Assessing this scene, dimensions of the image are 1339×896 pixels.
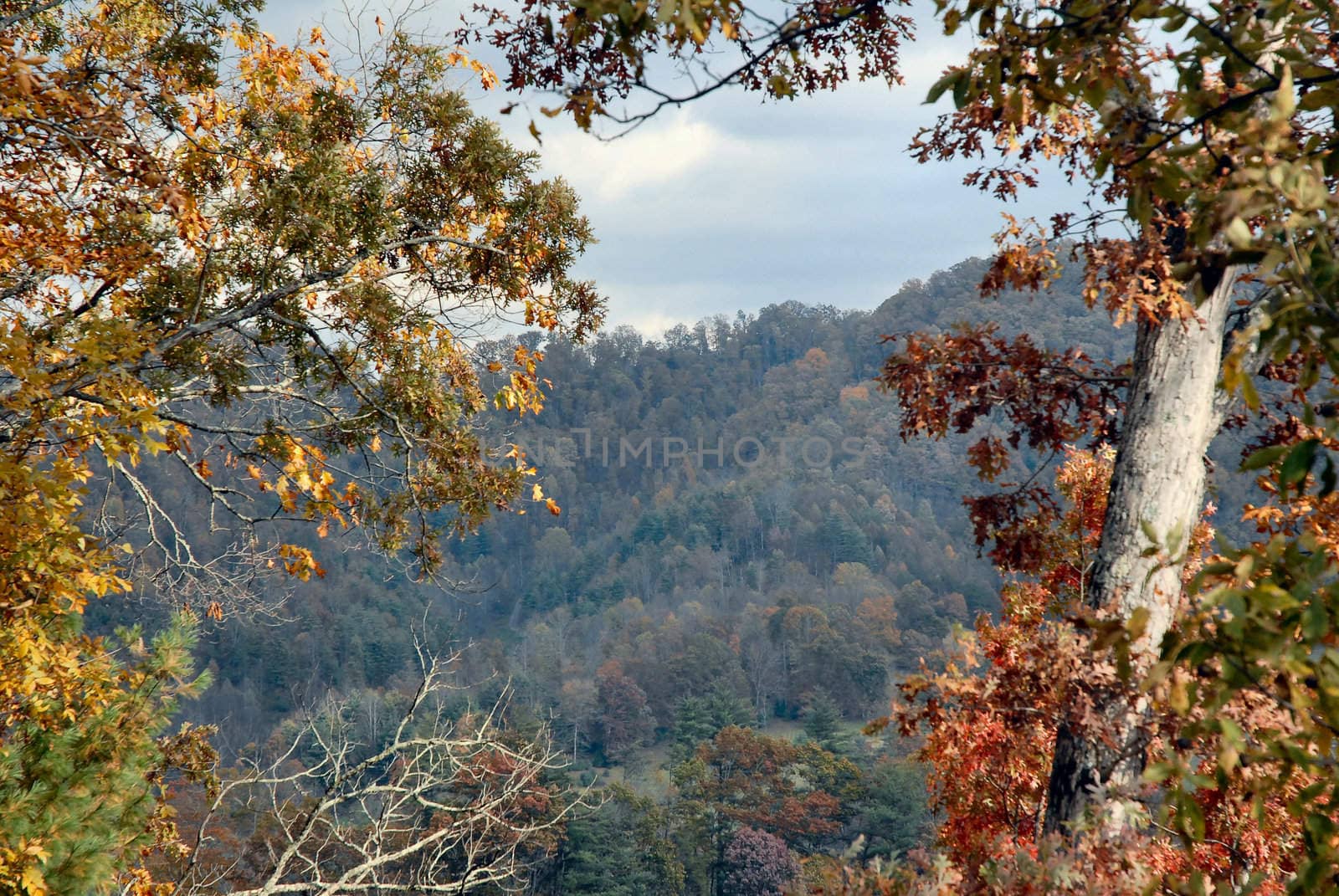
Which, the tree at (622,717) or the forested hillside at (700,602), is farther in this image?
the tree at (622,717)

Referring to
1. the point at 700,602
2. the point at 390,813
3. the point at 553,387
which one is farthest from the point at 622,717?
the point at 553,387

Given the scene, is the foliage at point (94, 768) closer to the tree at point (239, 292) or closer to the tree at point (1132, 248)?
the tree at point (239, 292)

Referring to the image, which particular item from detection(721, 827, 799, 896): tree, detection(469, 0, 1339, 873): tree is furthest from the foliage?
detection(721, 827, 799, 896): tree

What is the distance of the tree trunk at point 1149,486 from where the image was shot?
4.04m

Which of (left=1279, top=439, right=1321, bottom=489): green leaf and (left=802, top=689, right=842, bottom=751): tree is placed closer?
(left=1279, top=439, right=1321, bottom=489): green leaf

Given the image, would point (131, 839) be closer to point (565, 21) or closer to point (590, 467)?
point (565, 21)

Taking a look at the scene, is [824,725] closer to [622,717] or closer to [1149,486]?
[622,717]

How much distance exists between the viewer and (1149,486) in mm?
4191

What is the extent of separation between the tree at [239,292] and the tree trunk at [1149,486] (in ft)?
10.5

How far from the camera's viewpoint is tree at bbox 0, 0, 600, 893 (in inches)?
152

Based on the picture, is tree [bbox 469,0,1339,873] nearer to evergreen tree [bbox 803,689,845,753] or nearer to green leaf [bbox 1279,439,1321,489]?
green leaf [bbox 1279,439,1321,489]

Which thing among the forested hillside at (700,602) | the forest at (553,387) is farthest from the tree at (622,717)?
the forest at (553,387)

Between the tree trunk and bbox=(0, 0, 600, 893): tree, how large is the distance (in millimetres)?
3193

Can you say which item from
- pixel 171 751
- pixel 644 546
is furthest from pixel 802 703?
pixel 171 751
